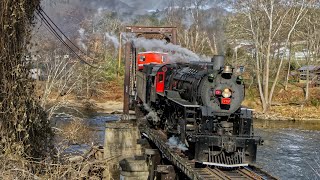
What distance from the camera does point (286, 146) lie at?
84.4ft

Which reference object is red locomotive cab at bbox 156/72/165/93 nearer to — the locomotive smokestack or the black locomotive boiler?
the black locomotive boiler

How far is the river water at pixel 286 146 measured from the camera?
1981 centimetres

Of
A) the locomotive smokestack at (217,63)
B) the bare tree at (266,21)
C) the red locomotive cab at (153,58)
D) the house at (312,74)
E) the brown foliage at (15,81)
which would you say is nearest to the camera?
the brown foliage at (15,81)

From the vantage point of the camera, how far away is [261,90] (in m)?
41.7

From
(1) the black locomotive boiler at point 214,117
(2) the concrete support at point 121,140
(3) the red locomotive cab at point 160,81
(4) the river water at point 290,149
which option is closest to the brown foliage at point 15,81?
(1) the black locomotive boiler at point 214,117

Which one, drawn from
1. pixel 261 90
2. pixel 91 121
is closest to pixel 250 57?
pixel 261 90

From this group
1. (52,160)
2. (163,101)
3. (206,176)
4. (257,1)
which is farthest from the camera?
(257,1)

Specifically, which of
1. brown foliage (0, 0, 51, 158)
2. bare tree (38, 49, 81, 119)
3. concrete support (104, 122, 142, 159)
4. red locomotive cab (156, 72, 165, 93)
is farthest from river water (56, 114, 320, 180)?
brown foliage (0, 0, 51, 158)

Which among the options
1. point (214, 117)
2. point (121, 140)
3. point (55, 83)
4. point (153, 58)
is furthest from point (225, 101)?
point (55, 83)

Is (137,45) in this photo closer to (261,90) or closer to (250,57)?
(261,90)

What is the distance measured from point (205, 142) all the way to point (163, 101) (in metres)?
5.37

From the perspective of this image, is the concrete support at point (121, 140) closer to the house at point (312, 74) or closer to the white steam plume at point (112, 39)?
the house at point (312, 74)

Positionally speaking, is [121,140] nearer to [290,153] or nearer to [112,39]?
[290,153]

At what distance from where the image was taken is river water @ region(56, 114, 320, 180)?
19812 mm
